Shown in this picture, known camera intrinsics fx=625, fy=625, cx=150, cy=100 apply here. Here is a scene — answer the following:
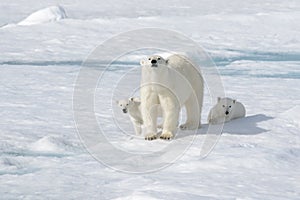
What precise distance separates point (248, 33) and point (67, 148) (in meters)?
10.1

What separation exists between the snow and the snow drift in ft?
4.97

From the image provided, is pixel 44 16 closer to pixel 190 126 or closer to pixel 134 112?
pixel 134 112

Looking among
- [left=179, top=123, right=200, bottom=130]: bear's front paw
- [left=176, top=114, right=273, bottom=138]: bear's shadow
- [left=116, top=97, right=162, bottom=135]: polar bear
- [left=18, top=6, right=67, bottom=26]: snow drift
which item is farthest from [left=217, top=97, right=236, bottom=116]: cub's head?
[left=18, top=6, right=67, bottom=26]: snow drift

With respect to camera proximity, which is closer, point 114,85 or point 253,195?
point 253,195

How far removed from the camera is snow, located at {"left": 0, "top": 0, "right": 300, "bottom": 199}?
3.51m

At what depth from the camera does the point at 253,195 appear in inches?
129

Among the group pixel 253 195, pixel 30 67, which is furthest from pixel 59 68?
pixel 253 195

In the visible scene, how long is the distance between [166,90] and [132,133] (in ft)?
2.43

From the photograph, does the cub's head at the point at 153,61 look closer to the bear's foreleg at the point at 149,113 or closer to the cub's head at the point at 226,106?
the bear's foreleg at the point at 149,113

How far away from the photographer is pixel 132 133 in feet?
16.6

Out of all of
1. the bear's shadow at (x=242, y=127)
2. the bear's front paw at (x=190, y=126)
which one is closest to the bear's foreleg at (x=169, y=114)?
the bear's shadow at (x=242, y=127)

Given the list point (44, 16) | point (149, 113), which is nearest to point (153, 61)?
point (149, 113)

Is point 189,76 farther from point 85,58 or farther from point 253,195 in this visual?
point 85,58

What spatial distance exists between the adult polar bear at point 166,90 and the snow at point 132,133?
147mm
